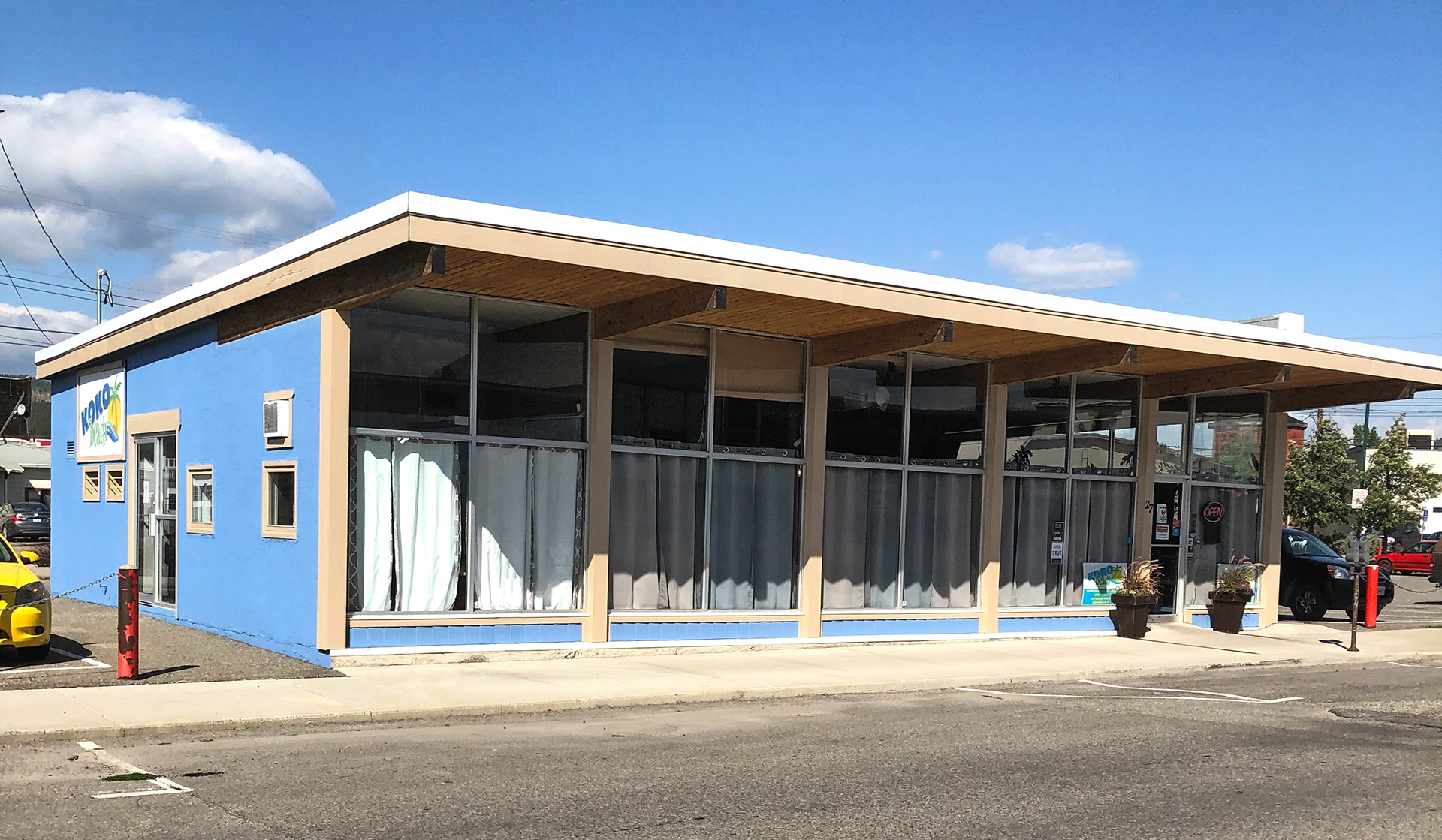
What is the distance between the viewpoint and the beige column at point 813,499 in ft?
55.5

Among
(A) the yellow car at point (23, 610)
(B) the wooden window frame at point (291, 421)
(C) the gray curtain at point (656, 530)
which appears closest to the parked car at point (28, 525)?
(B) the wooden window frame at point (291, 421)

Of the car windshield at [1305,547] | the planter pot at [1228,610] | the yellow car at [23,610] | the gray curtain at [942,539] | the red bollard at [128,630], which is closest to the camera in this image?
the red bollard at [128,630]

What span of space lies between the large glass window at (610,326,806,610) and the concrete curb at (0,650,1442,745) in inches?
124

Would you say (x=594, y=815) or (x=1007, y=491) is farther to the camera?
(x=1007, y=491)

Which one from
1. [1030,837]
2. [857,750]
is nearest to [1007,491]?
[857,750]

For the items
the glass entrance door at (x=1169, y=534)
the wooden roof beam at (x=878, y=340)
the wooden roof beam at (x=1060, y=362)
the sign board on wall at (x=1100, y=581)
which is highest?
the wooden roof beam at (x=1060, y=362)

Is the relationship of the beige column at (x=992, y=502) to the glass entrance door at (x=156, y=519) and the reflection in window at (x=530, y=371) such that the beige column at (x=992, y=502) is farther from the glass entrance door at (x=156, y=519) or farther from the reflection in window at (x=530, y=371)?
the glass entrance door at (x=156, y=519)

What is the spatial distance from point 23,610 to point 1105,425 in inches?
607

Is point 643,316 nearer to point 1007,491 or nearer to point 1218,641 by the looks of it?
point 1007,491

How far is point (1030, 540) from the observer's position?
1941 centimetres

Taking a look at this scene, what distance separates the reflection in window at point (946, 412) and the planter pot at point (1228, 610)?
5.34 meters

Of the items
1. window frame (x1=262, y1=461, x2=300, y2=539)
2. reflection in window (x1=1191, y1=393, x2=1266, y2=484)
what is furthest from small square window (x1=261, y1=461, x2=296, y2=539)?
reflection in window (x1=1191, y1=393, x2=1266, y2=484)

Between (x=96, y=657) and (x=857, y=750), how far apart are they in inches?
336

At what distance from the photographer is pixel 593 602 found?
15.1 m
